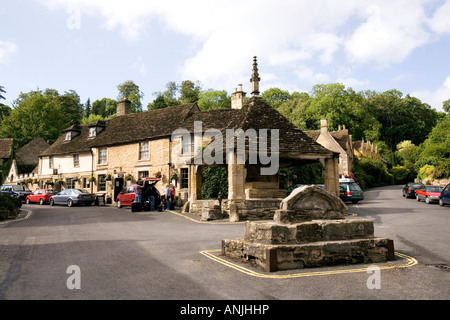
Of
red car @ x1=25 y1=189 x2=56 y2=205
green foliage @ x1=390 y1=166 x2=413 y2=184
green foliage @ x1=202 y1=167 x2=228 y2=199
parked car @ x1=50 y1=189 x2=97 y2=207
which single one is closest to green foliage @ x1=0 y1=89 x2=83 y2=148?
red car @ x1=25 y1=189 x2=56 y2=205

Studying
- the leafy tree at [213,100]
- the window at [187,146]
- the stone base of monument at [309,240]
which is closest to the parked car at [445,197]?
the window at [187,146]

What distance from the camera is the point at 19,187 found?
34375 mm

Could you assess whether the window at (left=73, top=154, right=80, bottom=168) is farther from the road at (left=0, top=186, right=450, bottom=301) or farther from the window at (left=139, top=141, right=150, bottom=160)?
the road at (left=0, top=186, right=450, bottom=301)

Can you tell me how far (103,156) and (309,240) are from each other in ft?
87.8

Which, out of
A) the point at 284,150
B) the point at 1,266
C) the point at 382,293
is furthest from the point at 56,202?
the point at 382,293

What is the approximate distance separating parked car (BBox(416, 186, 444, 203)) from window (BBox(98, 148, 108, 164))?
25276 mm

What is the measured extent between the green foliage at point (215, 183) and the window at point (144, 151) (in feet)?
18.0

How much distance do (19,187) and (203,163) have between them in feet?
84.8

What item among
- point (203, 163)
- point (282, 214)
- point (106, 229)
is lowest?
point (106, 229)

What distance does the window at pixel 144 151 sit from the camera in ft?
88.9

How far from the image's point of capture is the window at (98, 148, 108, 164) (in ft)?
98.6

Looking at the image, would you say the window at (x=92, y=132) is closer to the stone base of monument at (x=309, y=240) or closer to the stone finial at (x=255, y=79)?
the stone finial at (x=255, y=79)

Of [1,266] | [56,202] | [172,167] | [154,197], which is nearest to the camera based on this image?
[1,266]
